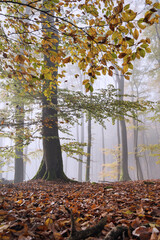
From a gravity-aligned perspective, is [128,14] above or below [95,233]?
above

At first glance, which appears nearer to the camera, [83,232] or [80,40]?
[83,232]

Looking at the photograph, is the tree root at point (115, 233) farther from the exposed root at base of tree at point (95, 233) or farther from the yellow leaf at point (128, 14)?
the yellow leaf at point (128, 14)


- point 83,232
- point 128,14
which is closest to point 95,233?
point 83,232

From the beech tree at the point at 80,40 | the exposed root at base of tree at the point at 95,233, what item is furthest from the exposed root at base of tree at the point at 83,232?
the beech tree at the point at 80,40

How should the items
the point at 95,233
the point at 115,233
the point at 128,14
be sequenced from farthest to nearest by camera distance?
the point at 128,14 → the point at 95,233 → the point at 115,233

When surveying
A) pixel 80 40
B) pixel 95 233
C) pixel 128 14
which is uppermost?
pixel 80 40

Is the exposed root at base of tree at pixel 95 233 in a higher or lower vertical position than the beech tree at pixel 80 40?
lower

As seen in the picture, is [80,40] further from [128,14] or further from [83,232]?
[83,232]

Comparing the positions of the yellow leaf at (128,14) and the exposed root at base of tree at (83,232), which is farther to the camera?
the yellow leaf at (128,14)

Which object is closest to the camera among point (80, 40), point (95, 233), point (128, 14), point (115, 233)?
point (115, 233)

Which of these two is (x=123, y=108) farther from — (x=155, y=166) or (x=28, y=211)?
(x=155, y=166)

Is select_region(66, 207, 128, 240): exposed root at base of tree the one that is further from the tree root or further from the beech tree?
the beech tree

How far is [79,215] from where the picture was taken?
6.09ft

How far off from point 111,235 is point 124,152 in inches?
469
